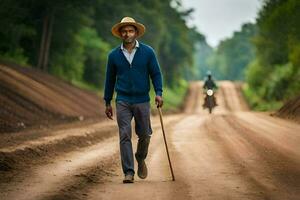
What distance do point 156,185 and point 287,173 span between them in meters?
2.19

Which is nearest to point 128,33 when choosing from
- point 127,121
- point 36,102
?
point 127,121

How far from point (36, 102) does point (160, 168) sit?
623 inches

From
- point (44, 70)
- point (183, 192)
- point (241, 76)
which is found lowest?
point (183, 192)

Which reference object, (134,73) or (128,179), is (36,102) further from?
(128,179)

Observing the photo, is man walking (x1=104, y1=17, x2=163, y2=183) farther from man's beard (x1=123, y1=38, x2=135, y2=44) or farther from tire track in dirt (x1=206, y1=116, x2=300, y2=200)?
tire track in dirt (x1=206, y1=116, x2=300, y2=200)

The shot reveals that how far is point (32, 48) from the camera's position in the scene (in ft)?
136

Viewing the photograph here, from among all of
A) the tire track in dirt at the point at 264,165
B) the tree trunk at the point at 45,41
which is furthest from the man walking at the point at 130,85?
the tree trunk at the point at 45,41

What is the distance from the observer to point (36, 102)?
25344 mm

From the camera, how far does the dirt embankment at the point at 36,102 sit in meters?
21.3

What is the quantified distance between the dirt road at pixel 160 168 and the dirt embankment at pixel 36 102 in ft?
16.3

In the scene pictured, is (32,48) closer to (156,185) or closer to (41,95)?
(41,95)

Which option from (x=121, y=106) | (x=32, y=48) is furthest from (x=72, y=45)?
(x=121, y=106)

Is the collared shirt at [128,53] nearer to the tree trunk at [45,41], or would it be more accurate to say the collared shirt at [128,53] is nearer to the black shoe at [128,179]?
the black shoe at [128,179]

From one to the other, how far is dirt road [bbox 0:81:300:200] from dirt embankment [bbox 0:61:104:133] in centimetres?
498
